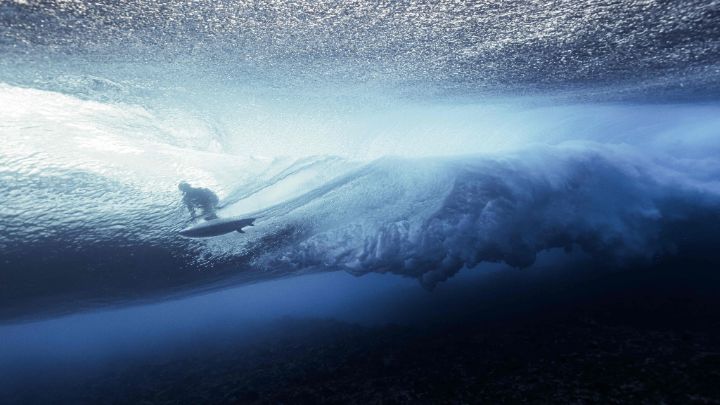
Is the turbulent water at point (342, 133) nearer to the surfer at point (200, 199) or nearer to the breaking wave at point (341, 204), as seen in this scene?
the breaking wave at point (341, 204)

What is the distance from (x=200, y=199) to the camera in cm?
668

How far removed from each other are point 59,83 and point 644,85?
9543mm

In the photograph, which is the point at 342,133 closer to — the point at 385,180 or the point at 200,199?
the point at 385,180

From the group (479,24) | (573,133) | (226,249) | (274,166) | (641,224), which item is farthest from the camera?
(573,133)

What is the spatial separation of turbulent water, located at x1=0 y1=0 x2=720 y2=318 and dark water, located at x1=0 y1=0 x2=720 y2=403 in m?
0.04

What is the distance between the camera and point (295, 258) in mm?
8922

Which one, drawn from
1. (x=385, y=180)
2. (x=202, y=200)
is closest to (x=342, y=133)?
(x=385, y=180)

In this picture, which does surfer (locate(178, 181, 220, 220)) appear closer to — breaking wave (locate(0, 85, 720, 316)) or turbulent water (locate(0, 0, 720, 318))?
breaking wave (locate(0, 85, 720, 316))

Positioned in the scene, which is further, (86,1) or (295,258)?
(295,258)

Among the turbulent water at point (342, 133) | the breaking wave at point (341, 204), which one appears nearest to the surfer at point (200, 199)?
the breaking wave at point (341, 204)

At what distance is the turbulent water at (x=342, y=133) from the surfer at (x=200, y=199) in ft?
1.07

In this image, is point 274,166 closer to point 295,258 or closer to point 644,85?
point 295,258

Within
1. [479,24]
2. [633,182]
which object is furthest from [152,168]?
[633,182]

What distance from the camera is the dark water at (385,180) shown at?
3.30 meters
